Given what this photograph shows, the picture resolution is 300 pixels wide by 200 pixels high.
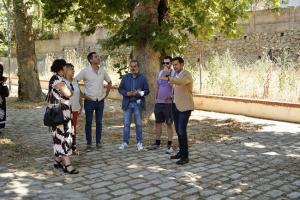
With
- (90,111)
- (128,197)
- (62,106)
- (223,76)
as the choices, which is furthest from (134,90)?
(223,76)

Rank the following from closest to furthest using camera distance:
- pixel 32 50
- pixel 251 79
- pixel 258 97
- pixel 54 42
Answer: pixel 258 97, pixel 251 79, pixel 32 50, pixel 54 42

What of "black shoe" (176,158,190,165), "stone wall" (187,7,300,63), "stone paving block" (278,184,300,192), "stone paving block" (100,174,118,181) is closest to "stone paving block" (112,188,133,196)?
"stone paving block" (100,174,118,181)

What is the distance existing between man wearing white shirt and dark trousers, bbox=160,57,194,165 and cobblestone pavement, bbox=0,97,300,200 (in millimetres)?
357

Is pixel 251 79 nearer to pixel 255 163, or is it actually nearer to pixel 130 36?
pixel 130 36

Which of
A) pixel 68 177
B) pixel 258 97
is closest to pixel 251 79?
pixel 258 97

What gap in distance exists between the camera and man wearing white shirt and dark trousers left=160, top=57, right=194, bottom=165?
717cm

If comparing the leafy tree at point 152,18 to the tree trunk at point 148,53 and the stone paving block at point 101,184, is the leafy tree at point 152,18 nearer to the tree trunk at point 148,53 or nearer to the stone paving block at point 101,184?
the tree trunk at point 148,53

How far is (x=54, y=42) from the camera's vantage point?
34.1 meters

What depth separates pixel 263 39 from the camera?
22422mm

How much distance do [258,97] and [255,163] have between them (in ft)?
21.8

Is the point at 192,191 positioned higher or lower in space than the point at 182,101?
lower

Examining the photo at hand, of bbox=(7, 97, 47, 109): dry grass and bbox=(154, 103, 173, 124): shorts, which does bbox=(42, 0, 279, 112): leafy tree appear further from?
bbox=(7, 97, 47, 109): dry grass

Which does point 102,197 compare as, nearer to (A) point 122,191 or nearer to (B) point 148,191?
(A) point 122,191

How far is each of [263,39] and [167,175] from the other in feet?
56.5
